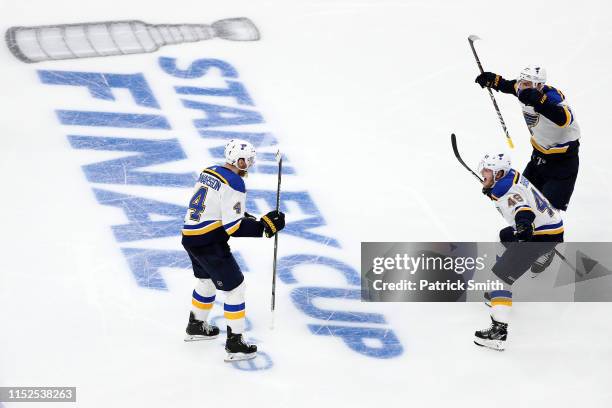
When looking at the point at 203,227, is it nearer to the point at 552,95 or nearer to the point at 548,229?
the point at 548,229

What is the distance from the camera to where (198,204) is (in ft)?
20.3

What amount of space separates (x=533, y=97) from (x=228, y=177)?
239 cm

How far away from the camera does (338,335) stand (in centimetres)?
665

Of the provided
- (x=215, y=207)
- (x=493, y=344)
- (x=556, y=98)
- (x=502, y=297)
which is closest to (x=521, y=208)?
(x=502, y=297)

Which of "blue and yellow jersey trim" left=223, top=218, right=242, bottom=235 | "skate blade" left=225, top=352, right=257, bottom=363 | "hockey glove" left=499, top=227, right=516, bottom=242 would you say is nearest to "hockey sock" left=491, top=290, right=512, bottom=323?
"hockey glove" left=499, top=227, right=516, bottom=242

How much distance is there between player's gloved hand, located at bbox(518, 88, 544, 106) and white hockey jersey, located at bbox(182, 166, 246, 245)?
2.29 m

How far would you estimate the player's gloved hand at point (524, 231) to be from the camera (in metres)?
6.37

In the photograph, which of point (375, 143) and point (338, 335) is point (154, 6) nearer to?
point (375, 143)

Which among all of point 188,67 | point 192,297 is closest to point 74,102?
point 188,67

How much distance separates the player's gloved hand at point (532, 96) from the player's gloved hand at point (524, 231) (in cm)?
112

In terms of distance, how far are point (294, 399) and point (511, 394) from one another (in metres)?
1.34

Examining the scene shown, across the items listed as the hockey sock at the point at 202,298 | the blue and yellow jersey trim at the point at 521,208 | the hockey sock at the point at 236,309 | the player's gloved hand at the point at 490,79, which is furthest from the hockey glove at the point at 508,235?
the hockey sock at the point at 202,298

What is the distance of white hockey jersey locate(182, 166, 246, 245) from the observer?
20.1ft

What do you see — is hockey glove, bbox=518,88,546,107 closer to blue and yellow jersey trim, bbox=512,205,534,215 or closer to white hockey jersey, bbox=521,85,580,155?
white hockey jersey, bbox=521,85,580,155
